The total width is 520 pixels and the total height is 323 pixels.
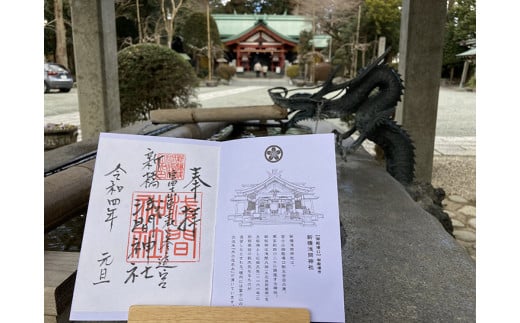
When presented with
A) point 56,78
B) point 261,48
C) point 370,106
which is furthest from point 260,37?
point 370,106

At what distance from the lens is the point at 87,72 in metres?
4.23

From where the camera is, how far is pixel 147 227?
99 cm

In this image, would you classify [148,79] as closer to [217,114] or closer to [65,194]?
[217,114]

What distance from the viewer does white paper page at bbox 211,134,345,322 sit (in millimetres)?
903

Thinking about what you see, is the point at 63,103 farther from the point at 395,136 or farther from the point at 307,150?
the point at 307,150

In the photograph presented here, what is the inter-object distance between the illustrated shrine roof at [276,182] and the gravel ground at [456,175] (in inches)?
165

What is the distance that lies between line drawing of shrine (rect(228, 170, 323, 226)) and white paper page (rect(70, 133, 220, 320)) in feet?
0.27

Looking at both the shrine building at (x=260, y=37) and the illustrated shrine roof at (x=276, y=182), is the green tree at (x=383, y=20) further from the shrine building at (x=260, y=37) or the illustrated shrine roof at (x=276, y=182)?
the illustrated shrine roof at (x=276, y=182)

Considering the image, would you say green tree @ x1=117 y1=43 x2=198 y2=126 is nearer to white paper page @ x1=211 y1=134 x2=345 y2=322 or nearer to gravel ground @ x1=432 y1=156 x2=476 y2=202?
gravel ground @ x1=432 y1=156 x2=476 y2=202

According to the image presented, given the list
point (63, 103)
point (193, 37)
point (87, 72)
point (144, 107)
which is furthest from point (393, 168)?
point (193, 37)

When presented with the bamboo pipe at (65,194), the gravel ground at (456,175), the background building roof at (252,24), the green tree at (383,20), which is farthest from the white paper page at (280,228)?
the background building roof at (252,24)

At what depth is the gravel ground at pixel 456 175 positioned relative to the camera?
188 inches

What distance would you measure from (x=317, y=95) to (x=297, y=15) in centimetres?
2507

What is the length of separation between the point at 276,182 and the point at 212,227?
0.64 ft
